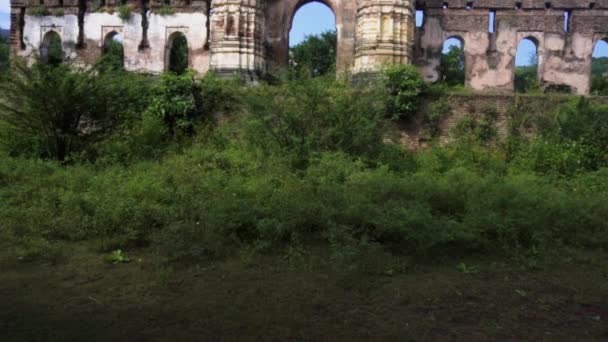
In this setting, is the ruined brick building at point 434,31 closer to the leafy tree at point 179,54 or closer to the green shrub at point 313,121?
the leafy tree at point 179,54

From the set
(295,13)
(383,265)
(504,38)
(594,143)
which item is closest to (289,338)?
(383,265)

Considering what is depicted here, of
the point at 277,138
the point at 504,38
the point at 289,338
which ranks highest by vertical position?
the point at 504,38

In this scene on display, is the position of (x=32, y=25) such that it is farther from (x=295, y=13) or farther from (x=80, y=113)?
(x=80, y=113)

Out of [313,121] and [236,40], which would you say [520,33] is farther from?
[313,121]

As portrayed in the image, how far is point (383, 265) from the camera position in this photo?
6.29 metres

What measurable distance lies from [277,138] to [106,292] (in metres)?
5.37

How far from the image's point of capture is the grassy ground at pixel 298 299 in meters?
4.82

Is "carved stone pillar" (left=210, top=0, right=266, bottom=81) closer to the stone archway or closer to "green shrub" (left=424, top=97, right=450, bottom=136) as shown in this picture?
the stone archway

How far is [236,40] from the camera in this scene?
16.3 meters

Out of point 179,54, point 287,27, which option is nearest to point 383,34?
point 287,27

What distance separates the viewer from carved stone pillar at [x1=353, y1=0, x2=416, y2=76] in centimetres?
1582

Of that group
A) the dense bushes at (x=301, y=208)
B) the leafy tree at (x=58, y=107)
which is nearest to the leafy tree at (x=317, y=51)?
the leafy tree at (x=58, y=107)

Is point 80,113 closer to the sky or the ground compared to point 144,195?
closer to the sky

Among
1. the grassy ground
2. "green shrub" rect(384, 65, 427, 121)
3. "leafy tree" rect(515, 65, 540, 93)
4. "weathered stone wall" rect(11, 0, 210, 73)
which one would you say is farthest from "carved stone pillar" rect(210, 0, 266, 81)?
"leafy tree" rect(515, 65, 540, 93)
